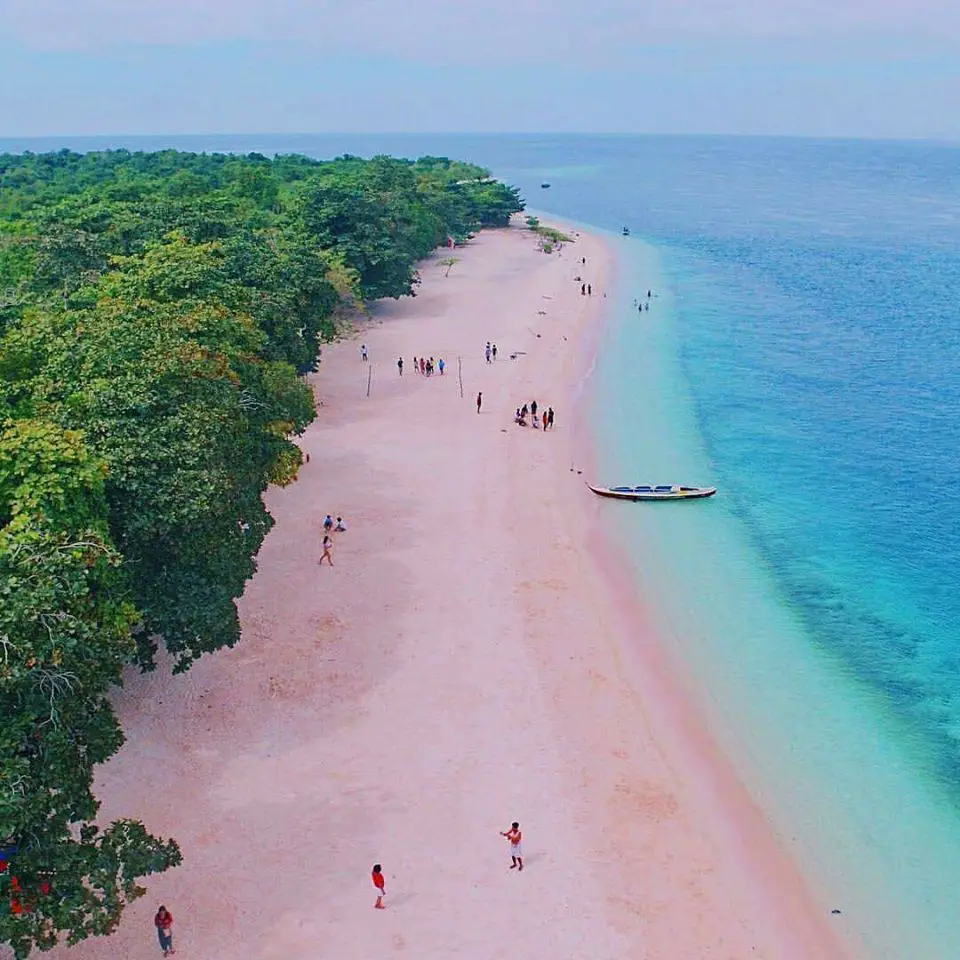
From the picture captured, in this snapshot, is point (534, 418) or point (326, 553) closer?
point (326, 553)

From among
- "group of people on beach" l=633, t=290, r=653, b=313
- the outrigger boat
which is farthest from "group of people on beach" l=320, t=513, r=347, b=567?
"group of people on beach" l=633, t=290, r=653, b=313

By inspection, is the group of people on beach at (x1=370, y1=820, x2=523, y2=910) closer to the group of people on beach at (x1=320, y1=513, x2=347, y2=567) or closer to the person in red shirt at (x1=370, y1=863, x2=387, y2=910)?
the person in red shirt at (x1=370, y1=863, x2=387, y2=910)

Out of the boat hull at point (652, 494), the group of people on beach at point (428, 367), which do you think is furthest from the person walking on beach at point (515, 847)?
the group of people on beach at point (428, 367)

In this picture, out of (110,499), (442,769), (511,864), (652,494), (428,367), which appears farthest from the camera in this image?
(428,367)

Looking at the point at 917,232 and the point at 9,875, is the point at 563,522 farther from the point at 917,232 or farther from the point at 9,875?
the point at 917,232

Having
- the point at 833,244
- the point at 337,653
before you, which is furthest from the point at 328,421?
the point at 833,244

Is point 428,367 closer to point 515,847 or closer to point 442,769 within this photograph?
point 442,769

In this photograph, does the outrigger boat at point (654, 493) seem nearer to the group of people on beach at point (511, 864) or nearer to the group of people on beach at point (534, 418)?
the group of people on beach at point (534, 418)

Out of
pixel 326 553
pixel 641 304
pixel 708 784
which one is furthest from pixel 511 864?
pixel 641 304
